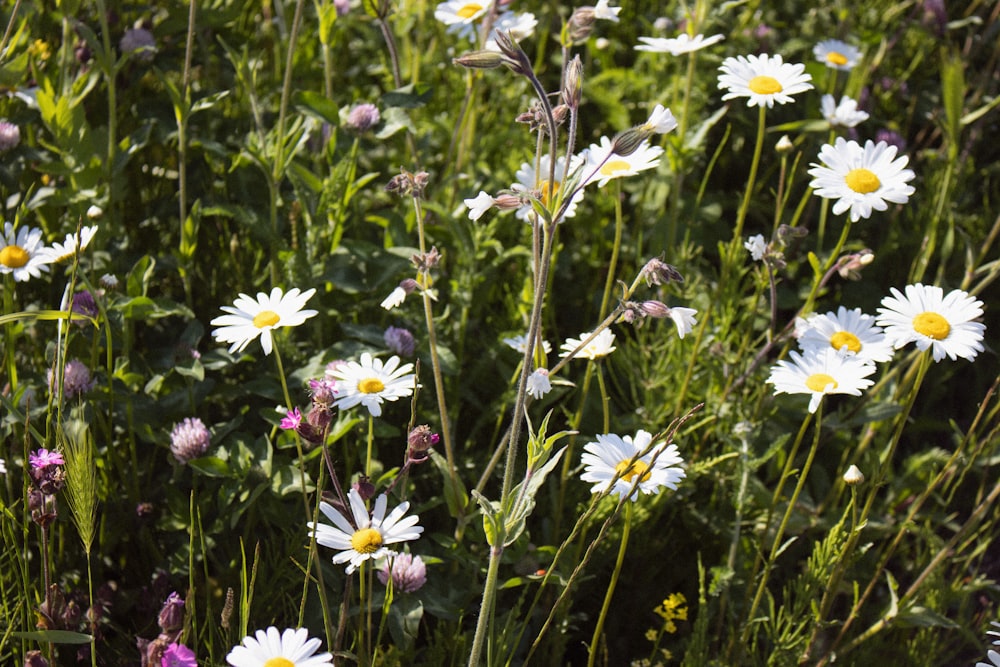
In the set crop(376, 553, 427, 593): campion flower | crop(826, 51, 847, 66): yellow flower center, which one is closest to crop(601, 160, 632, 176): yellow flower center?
crop(376, 553, 427, 593): campion flower

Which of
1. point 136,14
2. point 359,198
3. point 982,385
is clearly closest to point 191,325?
point 359,198

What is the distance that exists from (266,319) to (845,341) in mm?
926

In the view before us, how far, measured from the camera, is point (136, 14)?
2248 millimetres

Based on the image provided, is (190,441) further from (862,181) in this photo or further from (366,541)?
(862,181)

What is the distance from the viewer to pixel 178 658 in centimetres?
110

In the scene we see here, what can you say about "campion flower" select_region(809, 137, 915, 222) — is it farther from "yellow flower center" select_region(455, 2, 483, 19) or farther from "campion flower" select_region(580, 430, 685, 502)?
"yellow flower center" select_region(455, 2, 483, 19)

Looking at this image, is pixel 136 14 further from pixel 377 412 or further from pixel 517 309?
pixel 377 412

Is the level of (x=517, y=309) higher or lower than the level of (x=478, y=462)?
higher

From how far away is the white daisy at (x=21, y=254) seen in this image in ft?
5.42

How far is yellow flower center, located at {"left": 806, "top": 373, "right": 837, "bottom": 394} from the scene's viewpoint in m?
1.48

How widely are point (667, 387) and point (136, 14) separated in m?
1.45

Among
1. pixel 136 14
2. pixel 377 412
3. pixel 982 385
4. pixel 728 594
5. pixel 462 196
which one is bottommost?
pixel 982 385

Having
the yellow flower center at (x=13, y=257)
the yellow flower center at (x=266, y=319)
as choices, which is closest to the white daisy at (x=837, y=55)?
the yellow flower center at (x=266, y=319)

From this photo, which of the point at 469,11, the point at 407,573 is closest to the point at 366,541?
the point at 407,573
